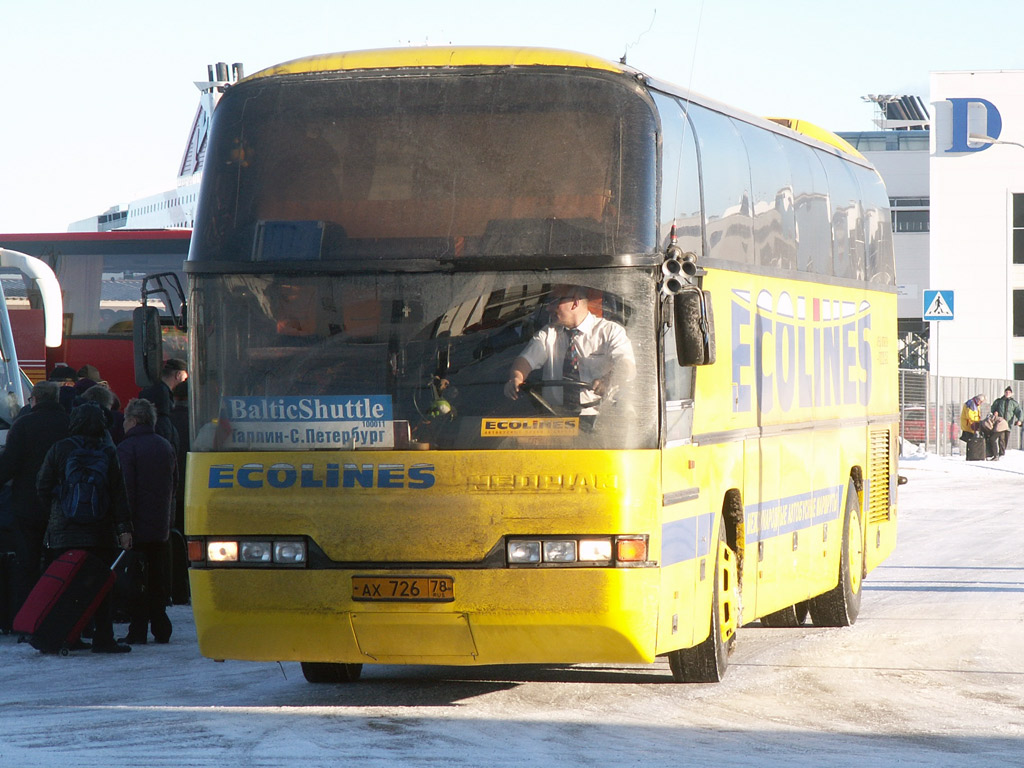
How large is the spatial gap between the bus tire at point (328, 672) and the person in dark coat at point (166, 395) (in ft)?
11.3

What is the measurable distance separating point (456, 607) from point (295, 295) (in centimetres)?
174

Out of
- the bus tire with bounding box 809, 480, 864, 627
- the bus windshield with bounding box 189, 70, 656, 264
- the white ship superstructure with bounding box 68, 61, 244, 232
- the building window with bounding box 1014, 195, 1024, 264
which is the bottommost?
the bus tire with bounding box 809, 480, 864, 627

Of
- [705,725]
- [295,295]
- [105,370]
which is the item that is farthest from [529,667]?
[105,370]

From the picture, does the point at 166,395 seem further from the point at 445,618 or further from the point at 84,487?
the point at 445,618

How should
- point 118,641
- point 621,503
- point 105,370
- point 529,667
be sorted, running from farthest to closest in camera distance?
point 105,370 → point 118,641 → point 529,667 → point 621,503

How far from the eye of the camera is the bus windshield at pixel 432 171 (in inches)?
357

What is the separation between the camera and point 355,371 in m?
9.08

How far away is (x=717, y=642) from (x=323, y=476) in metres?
2.65

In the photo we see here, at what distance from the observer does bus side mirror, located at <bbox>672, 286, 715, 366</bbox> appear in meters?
9.01

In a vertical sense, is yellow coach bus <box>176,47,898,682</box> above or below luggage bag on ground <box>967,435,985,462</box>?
above

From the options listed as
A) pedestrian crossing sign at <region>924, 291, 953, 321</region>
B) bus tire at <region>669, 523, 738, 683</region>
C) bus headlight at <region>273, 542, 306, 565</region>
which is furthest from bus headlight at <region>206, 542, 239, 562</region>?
pedestrian crossing sign at <region>924, 291, 953, 321</region>

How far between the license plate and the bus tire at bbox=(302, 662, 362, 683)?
1.66m

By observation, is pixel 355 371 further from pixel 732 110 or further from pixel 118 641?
pixel 118 641

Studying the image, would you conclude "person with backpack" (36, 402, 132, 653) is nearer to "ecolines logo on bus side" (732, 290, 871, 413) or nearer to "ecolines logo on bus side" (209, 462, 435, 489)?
"ecolines logo on bus side" (209, 462, 435, 489)
